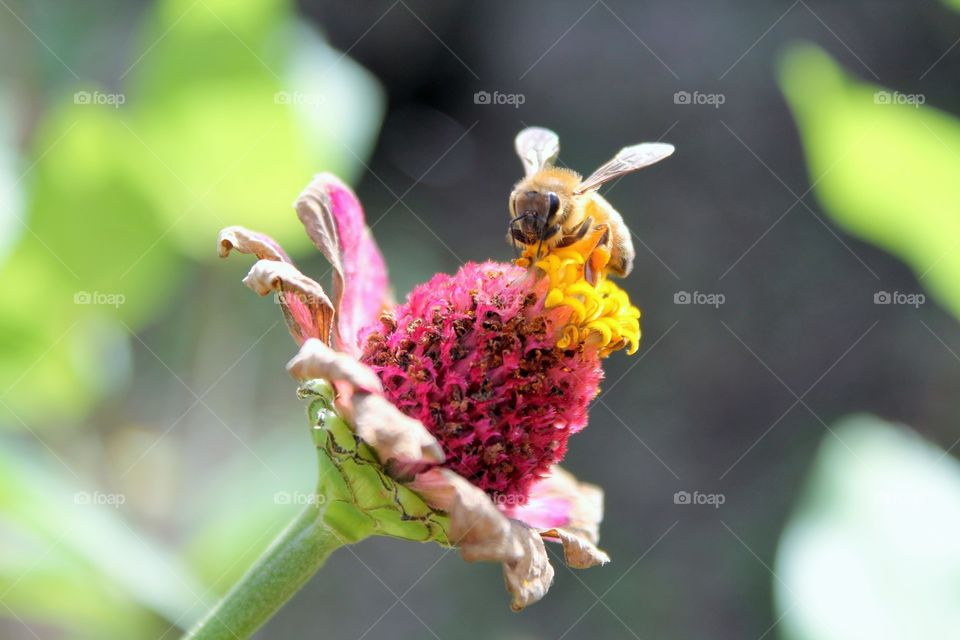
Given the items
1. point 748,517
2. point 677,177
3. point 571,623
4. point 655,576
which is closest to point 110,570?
point 571,623

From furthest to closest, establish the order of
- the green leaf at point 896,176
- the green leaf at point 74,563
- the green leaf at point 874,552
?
the green leaf at point 896,176, the green leaf at point 874,552, the green leaf at point 74,563

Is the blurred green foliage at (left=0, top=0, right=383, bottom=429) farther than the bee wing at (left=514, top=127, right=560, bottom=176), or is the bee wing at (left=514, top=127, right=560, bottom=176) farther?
the blurred green foliage at (left=0, top=0, right=383, bottom=429)

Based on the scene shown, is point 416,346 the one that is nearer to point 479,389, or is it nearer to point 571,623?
point 479,389

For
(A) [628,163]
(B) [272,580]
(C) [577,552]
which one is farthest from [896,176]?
(B) [272,580]

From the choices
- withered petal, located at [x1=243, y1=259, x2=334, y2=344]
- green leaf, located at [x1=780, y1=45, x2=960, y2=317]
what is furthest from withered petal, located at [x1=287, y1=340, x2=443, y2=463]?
green leaf, located at [x1=780, y1=45, x2=960, y2=317]

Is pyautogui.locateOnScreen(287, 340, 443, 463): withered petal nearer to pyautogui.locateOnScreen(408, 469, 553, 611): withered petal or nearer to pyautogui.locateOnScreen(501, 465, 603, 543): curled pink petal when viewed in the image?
pyautogui.locateOnScreen(408, 469, 553, 611): withered petal

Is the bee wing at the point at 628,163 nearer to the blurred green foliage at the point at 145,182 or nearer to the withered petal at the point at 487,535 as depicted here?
the withered petal at the point at 487,535

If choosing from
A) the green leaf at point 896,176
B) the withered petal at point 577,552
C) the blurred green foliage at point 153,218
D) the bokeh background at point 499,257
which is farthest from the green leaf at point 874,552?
the blurred green foliage at point 153,218
